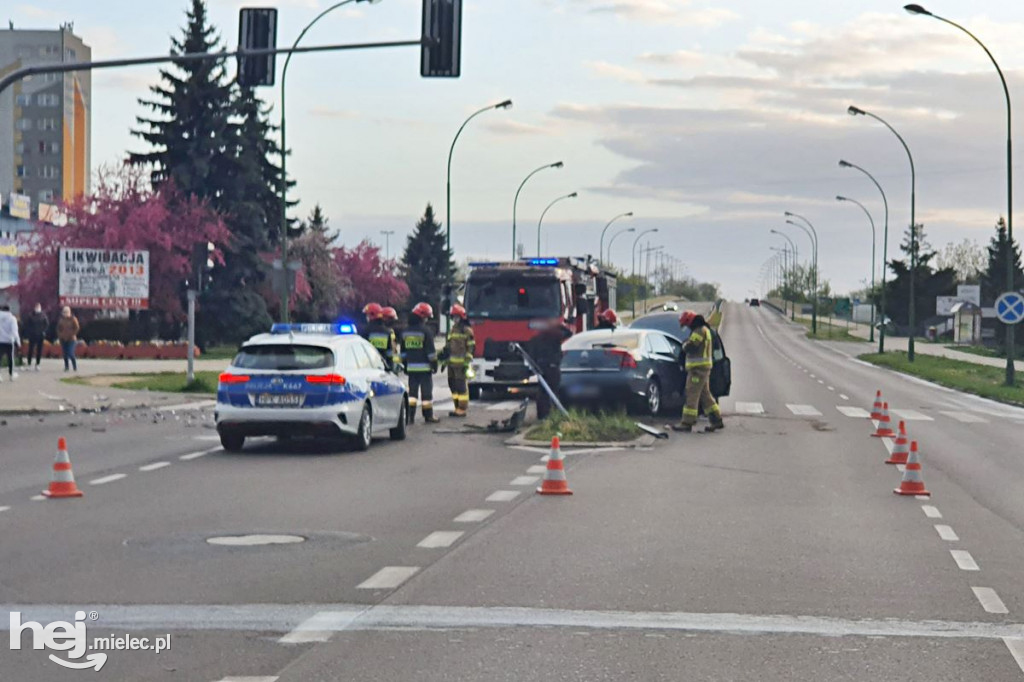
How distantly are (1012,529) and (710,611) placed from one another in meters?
5.14

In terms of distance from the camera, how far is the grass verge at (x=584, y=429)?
854 inches

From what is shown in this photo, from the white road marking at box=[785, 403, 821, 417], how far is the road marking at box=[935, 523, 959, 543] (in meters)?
16.6

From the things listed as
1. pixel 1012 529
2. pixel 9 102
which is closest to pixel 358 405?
pixel 1012 529

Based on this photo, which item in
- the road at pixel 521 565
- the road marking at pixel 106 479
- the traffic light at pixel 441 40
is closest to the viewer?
the road at pixel 521 565

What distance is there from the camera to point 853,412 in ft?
102

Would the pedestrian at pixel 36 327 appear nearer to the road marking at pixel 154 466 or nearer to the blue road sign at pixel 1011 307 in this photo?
the blue road sign at pixel 1011 307

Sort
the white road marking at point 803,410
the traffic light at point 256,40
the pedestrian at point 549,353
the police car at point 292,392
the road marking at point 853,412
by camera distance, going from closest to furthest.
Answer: the police car at point 292,392 < the traffic light at point 256,40 < the pedestrian at point 549,353 < the road marking at point 853,412 < the white road marking at point 803,410

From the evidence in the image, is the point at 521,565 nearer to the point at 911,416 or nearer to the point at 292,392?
the point at 292,392

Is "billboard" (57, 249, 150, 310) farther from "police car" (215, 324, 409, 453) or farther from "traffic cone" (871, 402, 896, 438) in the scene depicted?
"police car" (215, 324, 409, 453)

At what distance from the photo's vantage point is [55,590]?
9242 mm

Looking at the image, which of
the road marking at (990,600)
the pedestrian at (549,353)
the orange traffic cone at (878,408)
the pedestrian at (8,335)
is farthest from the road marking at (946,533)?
the pedestrian at (8,335)

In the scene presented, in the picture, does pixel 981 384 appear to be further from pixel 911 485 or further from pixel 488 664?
pixel 488 664

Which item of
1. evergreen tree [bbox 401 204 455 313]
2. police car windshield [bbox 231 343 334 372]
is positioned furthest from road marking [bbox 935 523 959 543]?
A: evergreen tree [bbox 401 204 455 313]

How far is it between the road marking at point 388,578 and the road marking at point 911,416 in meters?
19.6
